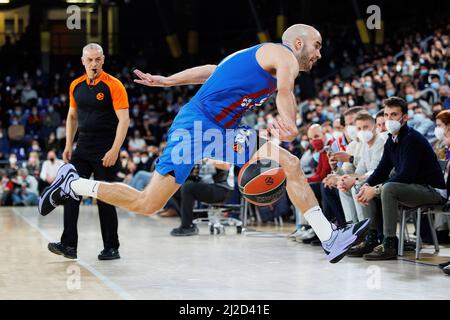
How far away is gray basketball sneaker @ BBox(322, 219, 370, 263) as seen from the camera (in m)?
5.14

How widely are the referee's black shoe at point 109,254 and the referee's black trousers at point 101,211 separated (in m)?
0.04

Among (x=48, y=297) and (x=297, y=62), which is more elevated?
(x=297, y=62)

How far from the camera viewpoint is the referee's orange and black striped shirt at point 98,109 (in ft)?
22.4

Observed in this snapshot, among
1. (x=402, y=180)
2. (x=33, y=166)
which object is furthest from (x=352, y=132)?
(x=33, y=166)

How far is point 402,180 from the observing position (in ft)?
22.4

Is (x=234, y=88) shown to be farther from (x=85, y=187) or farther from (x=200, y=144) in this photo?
(x=85, y=187)

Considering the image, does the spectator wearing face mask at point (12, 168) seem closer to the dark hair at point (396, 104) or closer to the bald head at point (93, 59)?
the bald head at point (93, 59)

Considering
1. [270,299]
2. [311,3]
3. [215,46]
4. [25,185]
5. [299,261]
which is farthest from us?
[215,46]

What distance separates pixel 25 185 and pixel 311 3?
13500mm

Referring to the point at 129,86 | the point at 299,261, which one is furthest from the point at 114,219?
the point at 129,86

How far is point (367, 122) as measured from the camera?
7578 millimetres

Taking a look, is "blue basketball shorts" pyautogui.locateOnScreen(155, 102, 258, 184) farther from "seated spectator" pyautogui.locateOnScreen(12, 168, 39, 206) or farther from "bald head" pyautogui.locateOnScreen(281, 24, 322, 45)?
"seated spectator" pyautogui.locateOnScreen(12, 168, 39, 206)

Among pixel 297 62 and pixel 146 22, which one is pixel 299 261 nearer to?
pixel 297 62

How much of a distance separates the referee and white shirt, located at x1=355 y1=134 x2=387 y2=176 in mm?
2462
